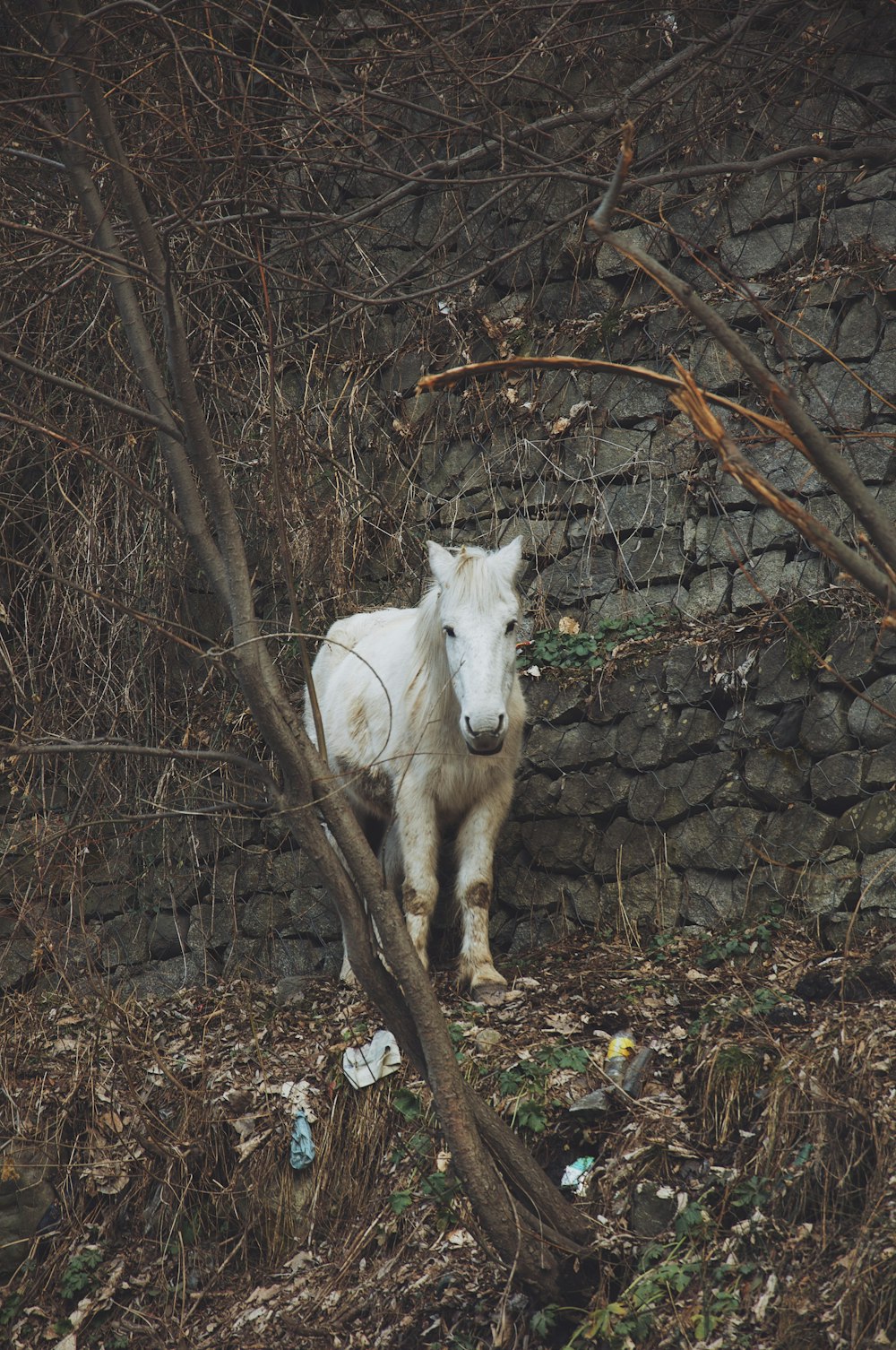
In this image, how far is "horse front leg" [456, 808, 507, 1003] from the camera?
478cm

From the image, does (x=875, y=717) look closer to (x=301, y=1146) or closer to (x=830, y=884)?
(x=830, y=884)

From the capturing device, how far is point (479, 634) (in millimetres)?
4473

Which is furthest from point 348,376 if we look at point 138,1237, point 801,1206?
point 801,1206

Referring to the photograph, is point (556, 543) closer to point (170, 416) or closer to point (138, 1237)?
point (170, 416)

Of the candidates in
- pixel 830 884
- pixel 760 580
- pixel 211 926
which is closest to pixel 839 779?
pixel 830 884

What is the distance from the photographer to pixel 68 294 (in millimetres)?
7527

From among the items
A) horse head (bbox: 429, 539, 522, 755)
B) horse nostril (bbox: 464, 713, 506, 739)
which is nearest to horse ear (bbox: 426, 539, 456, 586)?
horse head (bbox: 429, 539, 522, 755)

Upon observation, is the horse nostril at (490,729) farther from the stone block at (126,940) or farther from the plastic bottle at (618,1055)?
the stone block at (126,940)

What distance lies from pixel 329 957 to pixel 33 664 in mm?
2554

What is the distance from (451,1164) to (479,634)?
1.89 metres

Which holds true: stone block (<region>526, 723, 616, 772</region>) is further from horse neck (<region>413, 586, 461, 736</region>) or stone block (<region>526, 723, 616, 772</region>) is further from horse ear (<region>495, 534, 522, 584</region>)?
horse ear (<region>495, 534, 522, 584</region>)

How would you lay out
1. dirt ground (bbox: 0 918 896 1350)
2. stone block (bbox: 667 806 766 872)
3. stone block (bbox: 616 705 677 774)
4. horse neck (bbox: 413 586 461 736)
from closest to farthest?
dirt ground (bbox: 0 918 896 1350)
horse neck (bbox: 413 586 461 736)
stone block (bbox: 667 806 766 872)
stone block (bbox: 616 705 677 774)

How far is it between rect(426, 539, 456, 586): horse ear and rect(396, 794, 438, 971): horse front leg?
2.87ft

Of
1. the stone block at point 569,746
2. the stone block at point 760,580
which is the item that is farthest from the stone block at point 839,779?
the stone block at point 569,746
